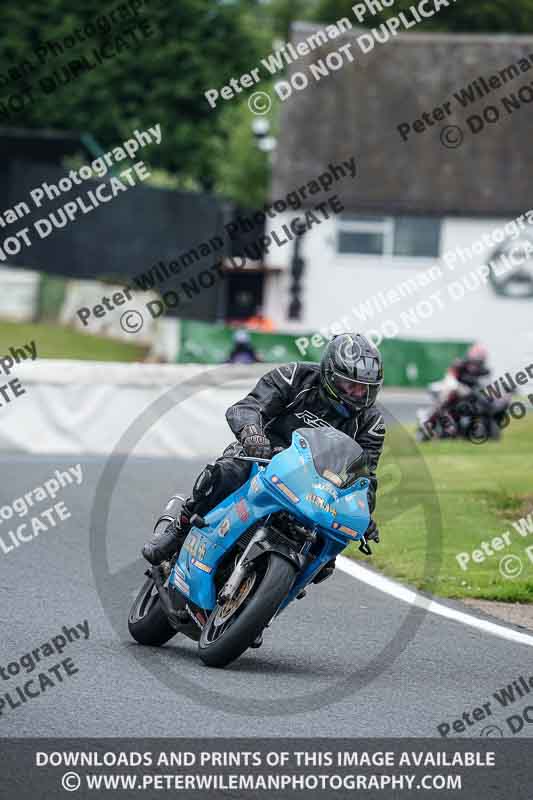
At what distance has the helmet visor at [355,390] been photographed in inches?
281

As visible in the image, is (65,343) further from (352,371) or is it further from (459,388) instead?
(352,371)

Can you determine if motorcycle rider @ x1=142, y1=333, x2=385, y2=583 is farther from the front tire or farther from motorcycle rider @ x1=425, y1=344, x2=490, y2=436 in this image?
motorcycle rider @ x1=425, y1=344, x2=490, y2=436

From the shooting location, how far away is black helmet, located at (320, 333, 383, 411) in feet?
23.3

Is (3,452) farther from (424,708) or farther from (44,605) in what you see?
(424,708)

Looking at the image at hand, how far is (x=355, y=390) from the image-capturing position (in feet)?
23.5

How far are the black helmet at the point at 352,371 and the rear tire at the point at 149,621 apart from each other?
4.72 feet

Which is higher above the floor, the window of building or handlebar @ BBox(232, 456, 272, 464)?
the window of building

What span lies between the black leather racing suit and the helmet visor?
0.70 feet

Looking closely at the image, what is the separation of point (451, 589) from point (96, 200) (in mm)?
28026

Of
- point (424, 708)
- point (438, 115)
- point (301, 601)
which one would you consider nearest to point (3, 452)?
point (301, 601)

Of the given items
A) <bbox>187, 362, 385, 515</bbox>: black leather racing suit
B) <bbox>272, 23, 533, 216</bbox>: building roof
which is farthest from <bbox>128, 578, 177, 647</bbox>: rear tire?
<bbox>272, 23, 533, 216</bbox>: building roof

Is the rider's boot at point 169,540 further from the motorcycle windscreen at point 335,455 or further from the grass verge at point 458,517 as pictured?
the grass verge at point 458,517

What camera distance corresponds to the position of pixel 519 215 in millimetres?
39906

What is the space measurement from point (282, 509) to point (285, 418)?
80 centimetres
